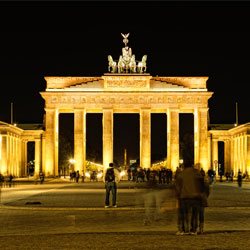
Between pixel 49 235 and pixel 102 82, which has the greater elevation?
pixel 102 82

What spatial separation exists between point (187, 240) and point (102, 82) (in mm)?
83304

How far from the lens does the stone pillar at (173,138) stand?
101 meters

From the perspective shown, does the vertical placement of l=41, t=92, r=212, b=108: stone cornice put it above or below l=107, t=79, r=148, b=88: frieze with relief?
below

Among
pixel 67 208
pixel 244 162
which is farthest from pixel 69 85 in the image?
pixel 67 208

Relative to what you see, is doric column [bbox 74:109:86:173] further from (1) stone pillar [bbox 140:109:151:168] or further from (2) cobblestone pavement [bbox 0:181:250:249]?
(2) cobblestone pavement [bbox 0:181:250:249]

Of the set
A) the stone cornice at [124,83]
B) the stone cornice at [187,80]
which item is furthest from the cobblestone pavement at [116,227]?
the stone cornice at [187,80]

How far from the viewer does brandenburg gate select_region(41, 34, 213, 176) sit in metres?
100

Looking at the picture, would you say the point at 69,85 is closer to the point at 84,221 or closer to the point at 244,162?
the point at 244,162

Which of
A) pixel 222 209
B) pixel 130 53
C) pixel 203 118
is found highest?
pixel 130 53

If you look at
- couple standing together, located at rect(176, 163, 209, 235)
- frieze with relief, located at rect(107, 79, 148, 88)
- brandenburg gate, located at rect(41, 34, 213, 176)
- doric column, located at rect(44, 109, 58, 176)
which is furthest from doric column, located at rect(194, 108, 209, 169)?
couple standing together, located at rect(176, 163, 209, 235)

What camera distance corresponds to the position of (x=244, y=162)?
3787 inches

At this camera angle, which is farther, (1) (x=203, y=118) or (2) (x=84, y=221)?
(1) (x=203, y=118)

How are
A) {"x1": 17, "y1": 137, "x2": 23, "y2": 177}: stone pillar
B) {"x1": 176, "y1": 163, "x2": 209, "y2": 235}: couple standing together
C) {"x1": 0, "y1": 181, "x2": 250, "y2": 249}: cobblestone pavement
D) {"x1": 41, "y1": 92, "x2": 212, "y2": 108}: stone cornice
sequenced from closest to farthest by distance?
{"x1": 0, "y1": 181, "x2": 250, "y2": 249}: cobblestone pavement
{"x1": 176, "y1": 163, "x2": 209, "y2": 235}: couple standing together
{"x1": 41, "y1": 92, "x2": 212, "y2": 108}: stone cornice
{"x1": 17, "y1": 137, "x2": 23, "y2": 177}: stone pillar

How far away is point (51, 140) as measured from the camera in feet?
334
